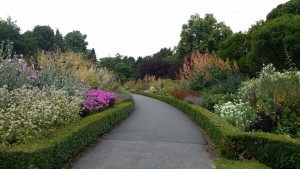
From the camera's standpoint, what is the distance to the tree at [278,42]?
1750 cm

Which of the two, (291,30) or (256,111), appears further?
(291,30)

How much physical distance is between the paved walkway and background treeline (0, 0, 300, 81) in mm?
4548

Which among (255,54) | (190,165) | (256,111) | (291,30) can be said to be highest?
(291,30)

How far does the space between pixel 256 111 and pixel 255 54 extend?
402 inches

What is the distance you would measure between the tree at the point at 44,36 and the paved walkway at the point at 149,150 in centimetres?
4828

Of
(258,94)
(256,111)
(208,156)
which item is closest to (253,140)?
(208,156)

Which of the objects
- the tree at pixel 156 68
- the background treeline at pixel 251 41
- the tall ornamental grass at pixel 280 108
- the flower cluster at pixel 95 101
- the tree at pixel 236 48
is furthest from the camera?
the tree at pixel 156 68

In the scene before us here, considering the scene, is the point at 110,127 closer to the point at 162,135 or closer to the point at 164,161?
the point at 162,135

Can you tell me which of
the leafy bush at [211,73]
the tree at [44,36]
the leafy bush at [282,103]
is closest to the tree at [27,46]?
the tree at [44,36]

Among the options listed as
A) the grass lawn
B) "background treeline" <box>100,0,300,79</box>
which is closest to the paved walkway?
the grass lawn

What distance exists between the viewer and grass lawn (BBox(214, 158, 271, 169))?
6586mm

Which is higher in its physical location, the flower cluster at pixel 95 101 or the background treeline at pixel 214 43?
the background treeline at pixel 214 43

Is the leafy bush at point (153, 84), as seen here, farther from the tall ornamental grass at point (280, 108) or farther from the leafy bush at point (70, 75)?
the tall ornamental grass at point (280, 108)

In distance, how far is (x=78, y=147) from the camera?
768 cm
